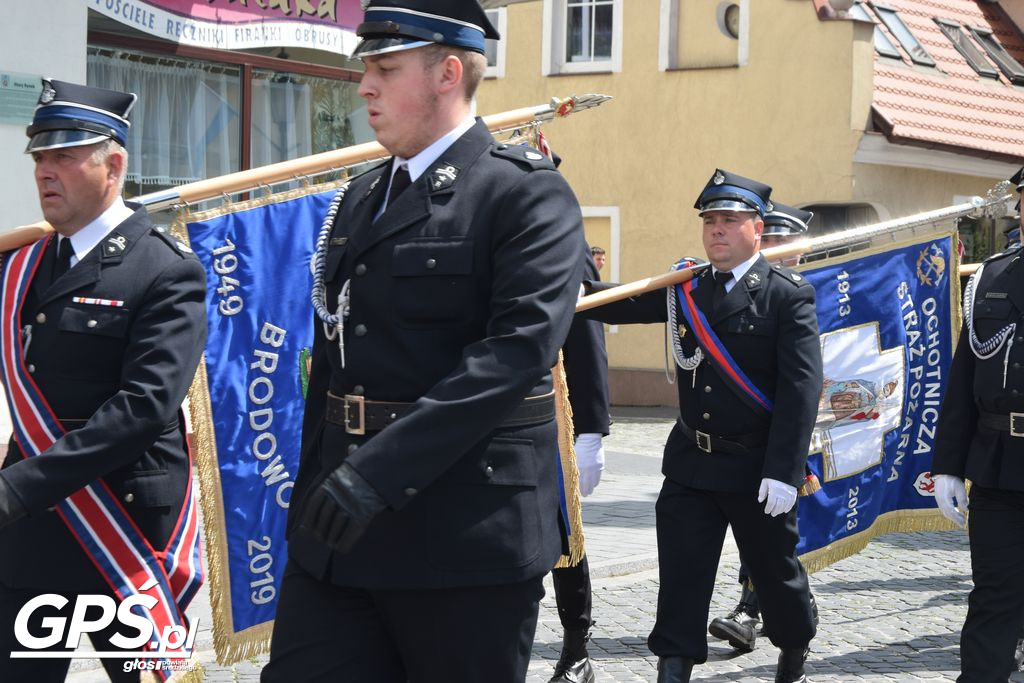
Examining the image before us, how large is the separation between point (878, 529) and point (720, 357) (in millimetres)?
2004

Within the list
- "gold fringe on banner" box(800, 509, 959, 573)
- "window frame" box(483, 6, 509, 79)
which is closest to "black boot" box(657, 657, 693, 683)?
"gold fringe on banner" box(800, 509, 959, 573)

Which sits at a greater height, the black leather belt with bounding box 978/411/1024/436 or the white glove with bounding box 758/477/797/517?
the black leather belt with bounding box 978/411/1024/436

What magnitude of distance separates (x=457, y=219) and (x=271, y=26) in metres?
8.68

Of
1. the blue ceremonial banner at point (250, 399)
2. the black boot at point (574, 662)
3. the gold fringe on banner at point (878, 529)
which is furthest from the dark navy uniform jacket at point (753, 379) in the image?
the blue ceremonial banner at point (250, 399)

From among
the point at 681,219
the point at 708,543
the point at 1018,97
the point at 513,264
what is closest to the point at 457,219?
the point at 513,264

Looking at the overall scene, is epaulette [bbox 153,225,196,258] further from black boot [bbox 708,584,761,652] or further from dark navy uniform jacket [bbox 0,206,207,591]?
black boot [bbox 708,584,761,652]

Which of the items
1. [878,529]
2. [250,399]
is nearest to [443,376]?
[250,399]

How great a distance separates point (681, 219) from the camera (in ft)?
70.7

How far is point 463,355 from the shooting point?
3.12 metres

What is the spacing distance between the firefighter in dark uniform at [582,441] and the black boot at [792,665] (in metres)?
0.76

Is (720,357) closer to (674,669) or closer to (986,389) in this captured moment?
(986,389)

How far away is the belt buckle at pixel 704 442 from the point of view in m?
6.12

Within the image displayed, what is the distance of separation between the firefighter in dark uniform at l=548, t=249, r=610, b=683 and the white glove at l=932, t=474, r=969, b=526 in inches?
56.4

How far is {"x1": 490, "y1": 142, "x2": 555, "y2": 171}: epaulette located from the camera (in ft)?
11.0
